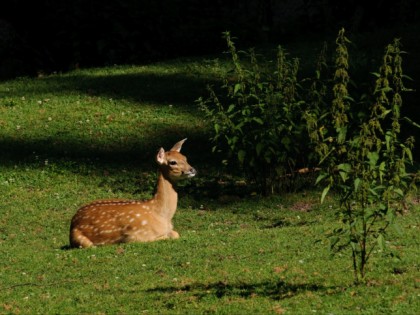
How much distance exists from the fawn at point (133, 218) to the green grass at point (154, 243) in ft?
0.92

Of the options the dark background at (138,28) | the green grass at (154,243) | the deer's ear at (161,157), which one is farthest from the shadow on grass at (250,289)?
the dark background at (138,28)

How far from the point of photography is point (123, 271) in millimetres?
10742

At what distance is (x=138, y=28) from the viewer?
25.5m

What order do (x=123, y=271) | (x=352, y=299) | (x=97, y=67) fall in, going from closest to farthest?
(x=352, y=299) < (x=123, y=271) < (x=97, y=67)

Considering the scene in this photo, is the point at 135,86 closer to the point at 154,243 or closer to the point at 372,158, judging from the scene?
the point at 154,243

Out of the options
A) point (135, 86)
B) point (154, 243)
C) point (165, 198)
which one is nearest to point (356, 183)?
point (154, 243)

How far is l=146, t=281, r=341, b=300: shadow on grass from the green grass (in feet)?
0.07

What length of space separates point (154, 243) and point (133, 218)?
0.45 meters

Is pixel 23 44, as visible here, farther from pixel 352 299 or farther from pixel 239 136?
pixel 352 299

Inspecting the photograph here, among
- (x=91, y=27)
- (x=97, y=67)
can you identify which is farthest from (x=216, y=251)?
(x=91, y=27)

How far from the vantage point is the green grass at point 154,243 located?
30.4 ft

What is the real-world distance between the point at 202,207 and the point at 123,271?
421 cm

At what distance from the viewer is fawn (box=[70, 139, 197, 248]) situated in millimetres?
12305

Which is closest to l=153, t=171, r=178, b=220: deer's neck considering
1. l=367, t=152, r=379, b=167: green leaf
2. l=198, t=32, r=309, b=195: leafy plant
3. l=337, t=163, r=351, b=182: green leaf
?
l=198, t=32, r=309, b=195: leafy plant
